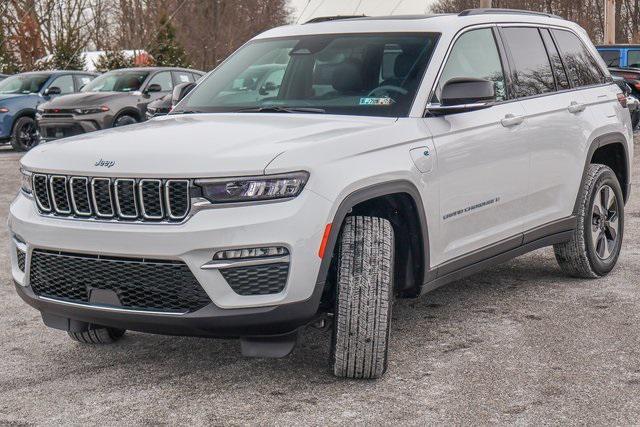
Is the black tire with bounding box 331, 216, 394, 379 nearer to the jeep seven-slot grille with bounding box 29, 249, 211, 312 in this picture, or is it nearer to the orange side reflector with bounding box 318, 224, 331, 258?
the orange side reflector with bounding box 318, 224, 331, 258

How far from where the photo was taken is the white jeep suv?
4.36m

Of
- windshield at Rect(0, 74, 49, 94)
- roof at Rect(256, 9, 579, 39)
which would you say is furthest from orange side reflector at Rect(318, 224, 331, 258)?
windshield at Rect(0, 74, 49, 94)

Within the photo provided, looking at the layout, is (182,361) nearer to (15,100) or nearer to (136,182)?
(136,182)

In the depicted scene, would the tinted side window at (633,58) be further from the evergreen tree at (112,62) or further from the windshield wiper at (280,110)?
the windshield wiper at (280,110)

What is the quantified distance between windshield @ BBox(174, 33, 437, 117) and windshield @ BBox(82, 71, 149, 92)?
13.1 m

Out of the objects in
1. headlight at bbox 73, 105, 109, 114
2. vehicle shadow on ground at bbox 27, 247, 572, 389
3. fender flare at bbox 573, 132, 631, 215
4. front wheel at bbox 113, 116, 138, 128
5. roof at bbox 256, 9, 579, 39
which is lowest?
front wheel at bbox 113, 116, 138, 128

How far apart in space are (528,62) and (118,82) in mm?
13694

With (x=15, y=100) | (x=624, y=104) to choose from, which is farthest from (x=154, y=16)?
(x=624, y=104)

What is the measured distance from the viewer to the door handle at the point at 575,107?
6.66 metres

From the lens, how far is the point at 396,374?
4930 millimetres

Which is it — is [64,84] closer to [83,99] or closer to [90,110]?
[83,99]

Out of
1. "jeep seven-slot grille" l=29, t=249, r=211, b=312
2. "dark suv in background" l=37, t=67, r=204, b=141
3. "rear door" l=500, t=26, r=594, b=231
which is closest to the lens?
"jeep seven-slot grille" l=29, t=249, r=211, b=312

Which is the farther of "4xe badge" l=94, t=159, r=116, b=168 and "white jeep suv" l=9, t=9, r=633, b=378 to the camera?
→ "4xe badge" l=94, t=159, r=116, b=168

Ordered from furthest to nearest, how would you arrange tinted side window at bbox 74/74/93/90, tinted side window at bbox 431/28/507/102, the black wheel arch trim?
tinted side window at bbox 74/74/93/90
the black wheel arch trim
tinted side window at bbox 431/28/507/102
